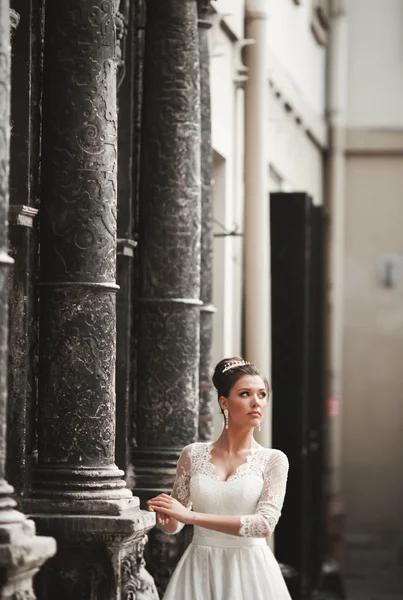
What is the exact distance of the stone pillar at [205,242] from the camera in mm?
8867

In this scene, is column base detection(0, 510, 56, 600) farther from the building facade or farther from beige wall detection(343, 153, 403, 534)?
beige wall detection(343, 153, 403, 534)

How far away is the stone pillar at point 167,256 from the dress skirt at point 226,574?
1.97 meters

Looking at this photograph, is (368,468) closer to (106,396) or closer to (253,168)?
(253,168)

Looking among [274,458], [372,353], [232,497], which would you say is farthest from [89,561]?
[372,353]

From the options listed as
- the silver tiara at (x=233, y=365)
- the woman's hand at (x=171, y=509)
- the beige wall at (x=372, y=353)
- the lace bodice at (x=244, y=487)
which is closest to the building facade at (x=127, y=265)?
the woman's hand at (x=171, y=509)

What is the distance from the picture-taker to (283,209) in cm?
1155

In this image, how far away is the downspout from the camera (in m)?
17.1

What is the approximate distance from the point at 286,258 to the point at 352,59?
678 centimetres

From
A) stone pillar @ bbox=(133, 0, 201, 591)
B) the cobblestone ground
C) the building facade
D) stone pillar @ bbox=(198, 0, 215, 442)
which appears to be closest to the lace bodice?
the building facade

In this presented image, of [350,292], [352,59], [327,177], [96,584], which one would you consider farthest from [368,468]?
[96,584]

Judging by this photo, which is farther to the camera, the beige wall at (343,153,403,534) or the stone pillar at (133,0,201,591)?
the beige wall at (343,153,403,534)

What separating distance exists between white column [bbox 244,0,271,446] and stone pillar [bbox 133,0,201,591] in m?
2.66

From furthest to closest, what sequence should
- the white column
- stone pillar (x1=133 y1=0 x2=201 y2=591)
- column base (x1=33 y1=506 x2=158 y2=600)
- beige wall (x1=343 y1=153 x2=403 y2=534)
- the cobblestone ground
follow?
beige wall (x1=343 y1=153 x2=403 y2=534) < the cobblestone ground < the white column < stone pillar (x1=133 y1=0 x2=201 y2=591) < column base (x1=33 y1=506 x2=158 y2=600)

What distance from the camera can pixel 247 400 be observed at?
5848mm
